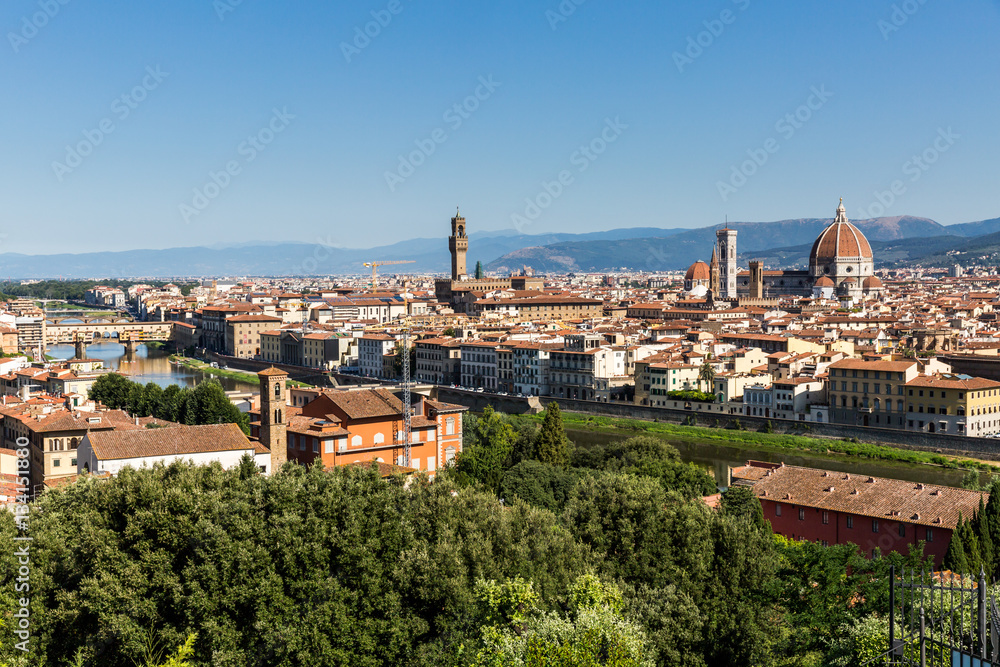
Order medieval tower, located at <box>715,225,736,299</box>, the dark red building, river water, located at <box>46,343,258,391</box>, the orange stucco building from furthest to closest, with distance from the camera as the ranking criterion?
medieval tower, located at <box>715,225,736,299</box> → river water, located at <box>46,343,258,391</box> → the orange stucco building → the dark red building

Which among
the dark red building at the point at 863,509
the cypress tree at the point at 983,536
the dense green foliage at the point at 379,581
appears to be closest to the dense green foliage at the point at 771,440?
the dark red building at the point at 863,509

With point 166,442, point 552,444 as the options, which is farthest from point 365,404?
point 166,442

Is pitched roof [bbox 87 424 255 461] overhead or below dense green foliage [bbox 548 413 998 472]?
overhead

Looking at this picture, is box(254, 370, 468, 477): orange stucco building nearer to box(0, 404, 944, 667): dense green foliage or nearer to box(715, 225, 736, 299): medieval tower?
box(0, 404, 944, 667): dense green foliage

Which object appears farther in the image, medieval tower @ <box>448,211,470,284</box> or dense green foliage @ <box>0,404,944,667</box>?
medieval tower @ <box>448,211,470,284</box>

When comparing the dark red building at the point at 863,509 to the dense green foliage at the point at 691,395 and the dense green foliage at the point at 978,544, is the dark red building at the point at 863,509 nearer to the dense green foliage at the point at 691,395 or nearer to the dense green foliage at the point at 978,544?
the dense green foliage at the point at 978,544

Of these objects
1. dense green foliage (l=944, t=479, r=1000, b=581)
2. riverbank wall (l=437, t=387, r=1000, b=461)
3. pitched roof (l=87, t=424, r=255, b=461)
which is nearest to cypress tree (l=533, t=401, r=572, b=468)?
pitched roof (l=87, t=424, r=255, b=461)

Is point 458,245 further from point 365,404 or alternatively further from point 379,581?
point 379,581
